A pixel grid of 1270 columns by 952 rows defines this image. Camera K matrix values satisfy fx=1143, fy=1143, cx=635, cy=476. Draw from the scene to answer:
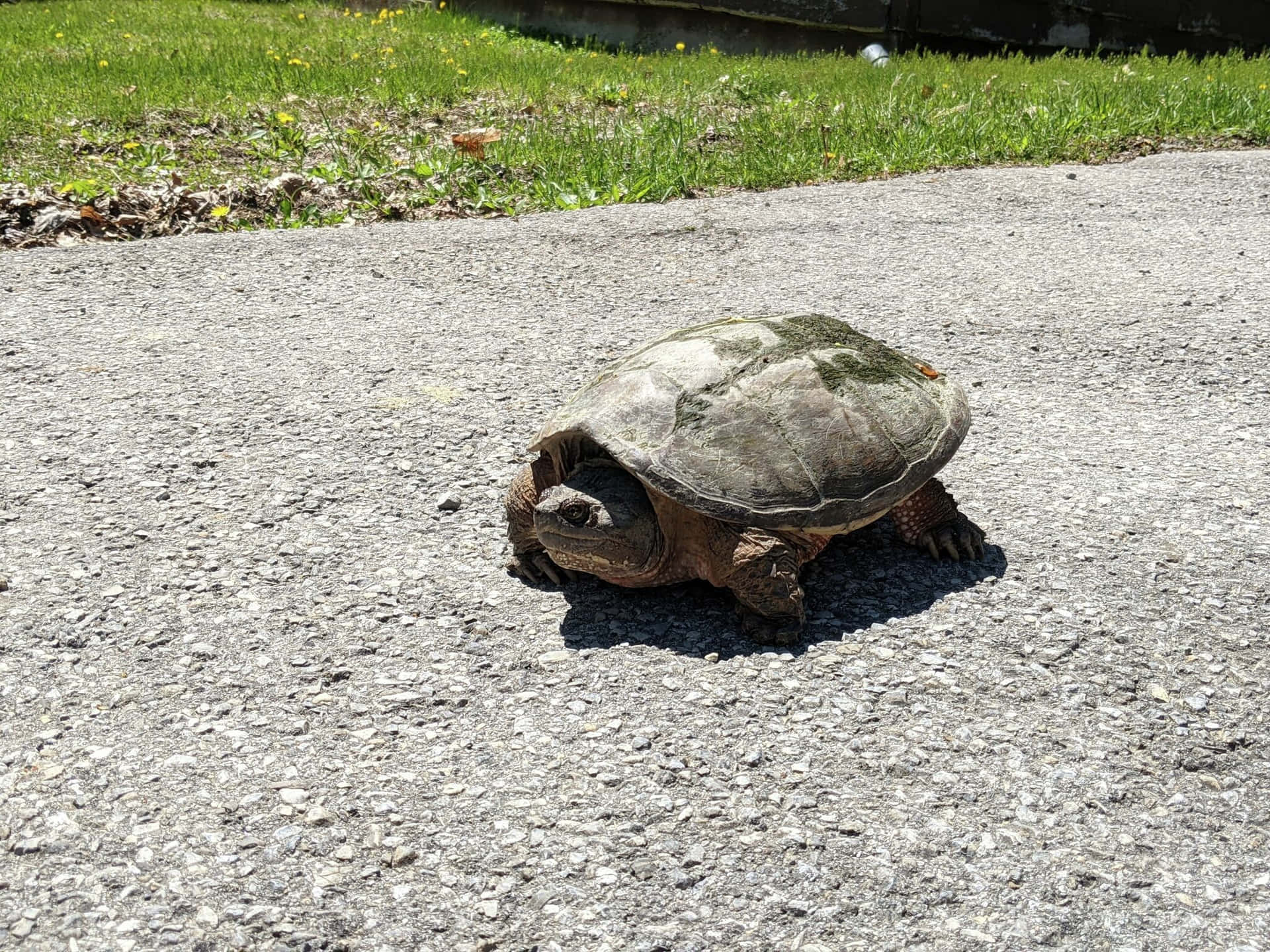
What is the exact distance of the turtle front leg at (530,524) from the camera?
3.14m

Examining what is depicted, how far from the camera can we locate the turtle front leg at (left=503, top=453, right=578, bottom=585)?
314cm

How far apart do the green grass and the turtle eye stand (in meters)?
4.25

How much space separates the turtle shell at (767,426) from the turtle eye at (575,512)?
0.15m

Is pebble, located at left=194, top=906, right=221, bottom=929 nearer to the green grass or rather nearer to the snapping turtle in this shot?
the snapping turtle

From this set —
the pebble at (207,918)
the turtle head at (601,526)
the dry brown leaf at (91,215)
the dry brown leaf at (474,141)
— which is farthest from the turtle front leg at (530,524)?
the dry brown leaf at (474,141)

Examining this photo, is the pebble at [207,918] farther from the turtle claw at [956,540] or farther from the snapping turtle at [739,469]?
the turtle claw at [956,540]

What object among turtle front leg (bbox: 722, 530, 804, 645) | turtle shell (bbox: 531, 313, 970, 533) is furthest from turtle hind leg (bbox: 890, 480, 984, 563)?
turtle front leg (bbox: 722, 530, 804, 645)

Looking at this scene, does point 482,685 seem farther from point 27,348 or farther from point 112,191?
point 112,191

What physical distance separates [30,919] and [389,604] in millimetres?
1178

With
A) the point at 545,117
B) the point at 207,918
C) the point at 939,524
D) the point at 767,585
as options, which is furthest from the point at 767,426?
the point at 545,117

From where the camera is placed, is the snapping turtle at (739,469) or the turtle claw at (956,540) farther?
the turtle claw at (956,540)

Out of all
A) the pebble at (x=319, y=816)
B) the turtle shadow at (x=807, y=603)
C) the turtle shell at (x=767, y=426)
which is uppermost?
the turtle shell at (x=767, y=426)

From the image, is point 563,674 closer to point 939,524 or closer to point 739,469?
point 739,469

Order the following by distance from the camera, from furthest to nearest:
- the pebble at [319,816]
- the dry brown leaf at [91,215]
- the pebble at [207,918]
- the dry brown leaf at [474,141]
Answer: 1. the dry brown leaf at [474,141]
2. the dry brown leaf at [91,215]
3. the pebble at [319,816]
4. the pebble at [207,918]
